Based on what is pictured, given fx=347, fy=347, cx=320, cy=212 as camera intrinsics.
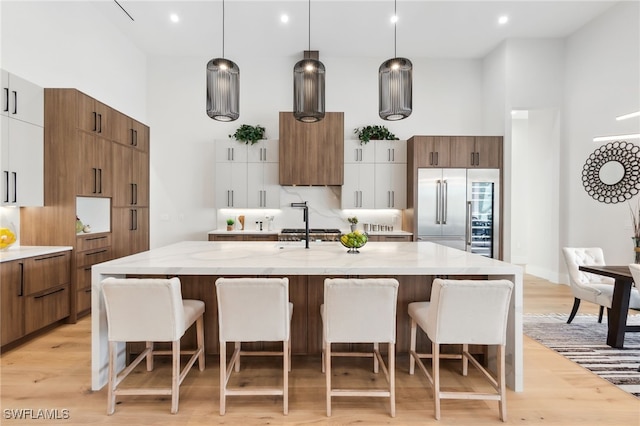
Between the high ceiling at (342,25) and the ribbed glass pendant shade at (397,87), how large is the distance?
2381 millimetres

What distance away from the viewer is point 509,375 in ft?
8.04

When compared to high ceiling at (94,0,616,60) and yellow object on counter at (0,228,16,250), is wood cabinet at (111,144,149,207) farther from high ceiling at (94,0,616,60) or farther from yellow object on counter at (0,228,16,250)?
high ceiling at (94,0,616,60)

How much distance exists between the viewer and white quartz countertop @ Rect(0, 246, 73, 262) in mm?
3016

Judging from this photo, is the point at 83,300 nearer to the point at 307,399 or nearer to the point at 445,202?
the point at 307,399

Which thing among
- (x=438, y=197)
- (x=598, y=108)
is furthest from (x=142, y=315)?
(x=598, y=108)

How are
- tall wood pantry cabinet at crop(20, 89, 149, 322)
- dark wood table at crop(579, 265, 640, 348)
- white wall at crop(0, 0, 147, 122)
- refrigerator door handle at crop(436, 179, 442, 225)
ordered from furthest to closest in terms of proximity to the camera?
refrigerator door handle at crop(436, 179, 442, 225) → tall wood pantry cabinet at crop(20, 89, 149, 322) → white wall at crop(0, 0, 147, 122) → dark wood table at crop(579, 265, 640, 348)

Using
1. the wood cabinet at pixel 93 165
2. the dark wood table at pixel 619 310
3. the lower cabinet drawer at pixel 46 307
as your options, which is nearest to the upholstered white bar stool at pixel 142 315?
the lower cabinet drawer at pixel 46 307

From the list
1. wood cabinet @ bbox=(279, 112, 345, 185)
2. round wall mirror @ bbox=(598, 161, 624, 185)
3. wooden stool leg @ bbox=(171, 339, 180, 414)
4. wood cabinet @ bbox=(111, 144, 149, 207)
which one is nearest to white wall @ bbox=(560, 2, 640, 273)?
round wall mirror @ bbox=(598, 161, 624, 185)

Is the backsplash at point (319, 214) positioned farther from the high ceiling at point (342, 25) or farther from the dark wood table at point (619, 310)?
the dark wood table at point (619, 310)

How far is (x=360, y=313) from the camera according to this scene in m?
2.09

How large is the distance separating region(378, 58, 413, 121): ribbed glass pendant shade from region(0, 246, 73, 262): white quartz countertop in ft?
11.3

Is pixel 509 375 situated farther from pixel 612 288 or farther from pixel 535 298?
pixel 535 298

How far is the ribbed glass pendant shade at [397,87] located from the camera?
8.87 feet

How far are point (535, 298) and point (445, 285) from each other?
12.3 ft
